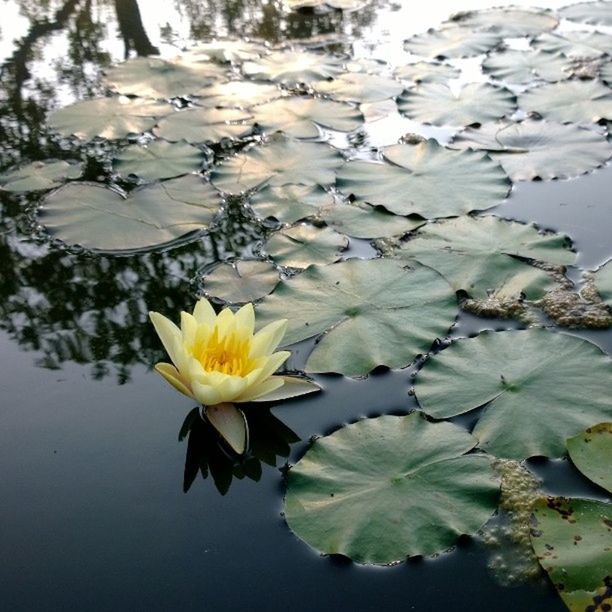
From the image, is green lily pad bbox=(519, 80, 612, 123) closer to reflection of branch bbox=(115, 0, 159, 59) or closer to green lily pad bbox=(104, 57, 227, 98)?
green lily pad bbox=(104, 57, 227, 98)

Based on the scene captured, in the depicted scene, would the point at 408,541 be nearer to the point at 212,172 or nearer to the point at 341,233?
the point at 341,233

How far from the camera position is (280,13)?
4664mm

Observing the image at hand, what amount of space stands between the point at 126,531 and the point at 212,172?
1.68m

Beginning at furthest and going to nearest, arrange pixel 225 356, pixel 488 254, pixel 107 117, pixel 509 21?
pixel 509 21 < pixel 107 117 < pixel 488 254 < pixel 225 356

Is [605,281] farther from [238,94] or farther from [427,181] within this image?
[238,94]

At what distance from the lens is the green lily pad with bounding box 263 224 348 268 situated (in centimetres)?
242

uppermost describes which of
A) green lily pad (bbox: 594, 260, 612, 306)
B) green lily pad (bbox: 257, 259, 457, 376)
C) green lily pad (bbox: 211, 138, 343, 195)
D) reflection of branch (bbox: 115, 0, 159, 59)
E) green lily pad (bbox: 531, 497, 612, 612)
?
reflection of branch (bbox: 115, 0, 159, 59)

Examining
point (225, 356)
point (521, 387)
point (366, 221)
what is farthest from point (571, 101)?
point (225, 356)

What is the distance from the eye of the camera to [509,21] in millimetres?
4223

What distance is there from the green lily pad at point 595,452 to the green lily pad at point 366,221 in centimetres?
103

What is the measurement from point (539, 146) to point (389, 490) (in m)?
1.88

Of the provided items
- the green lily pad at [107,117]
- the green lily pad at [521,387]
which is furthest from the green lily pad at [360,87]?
the green lily pad at [521,387]

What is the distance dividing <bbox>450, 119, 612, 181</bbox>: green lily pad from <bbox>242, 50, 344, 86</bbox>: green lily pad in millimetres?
983

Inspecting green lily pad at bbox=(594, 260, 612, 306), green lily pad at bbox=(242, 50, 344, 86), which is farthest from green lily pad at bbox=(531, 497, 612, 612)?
green lily pad at bbox=(242, 50, 344, 86)
